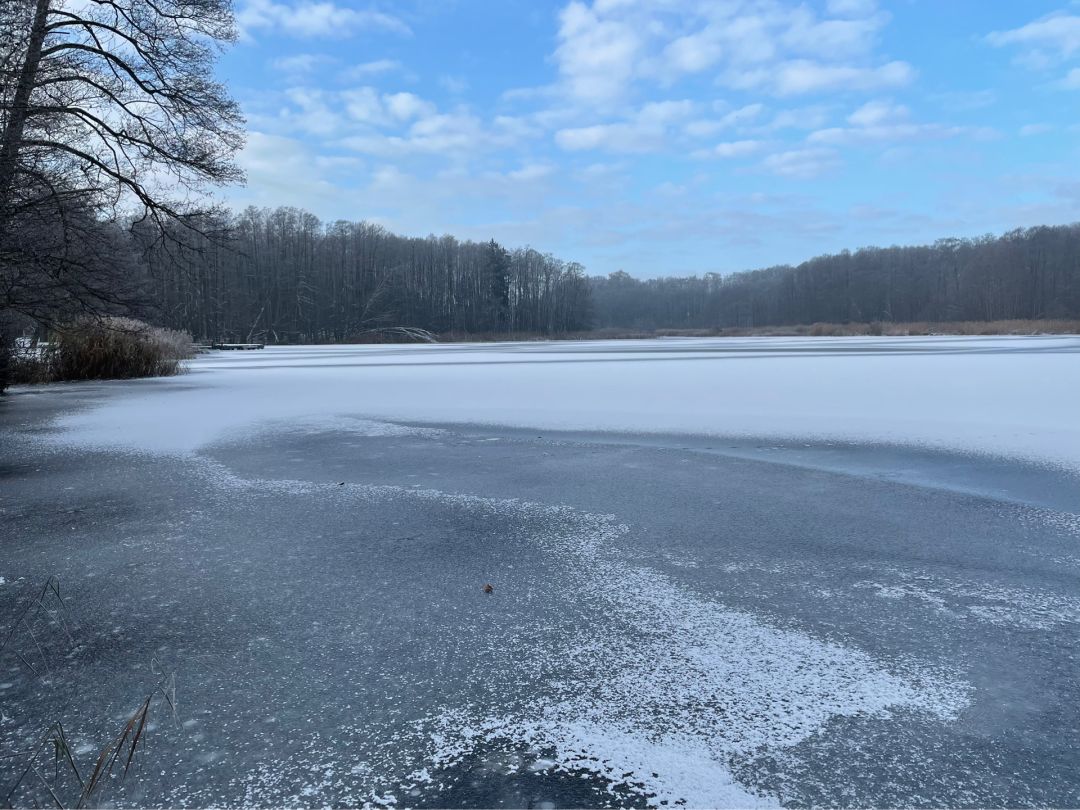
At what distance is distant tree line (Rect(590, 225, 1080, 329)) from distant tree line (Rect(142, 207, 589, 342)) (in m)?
15.7

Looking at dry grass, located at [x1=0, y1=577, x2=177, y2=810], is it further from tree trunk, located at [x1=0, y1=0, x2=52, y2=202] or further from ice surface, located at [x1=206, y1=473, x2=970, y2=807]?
tree trunk, located at [x1=0, y1=0, x2=52, y2=202]

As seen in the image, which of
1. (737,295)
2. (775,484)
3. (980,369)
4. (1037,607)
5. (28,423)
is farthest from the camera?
(737,295)

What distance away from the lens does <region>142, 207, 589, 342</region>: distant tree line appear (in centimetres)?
5822

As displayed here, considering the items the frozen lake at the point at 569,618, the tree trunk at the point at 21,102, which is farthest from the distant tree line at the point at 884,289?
the frozen lake at the point at 569,618

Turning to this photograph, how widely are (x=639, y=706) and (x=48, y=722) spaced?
5.61ft

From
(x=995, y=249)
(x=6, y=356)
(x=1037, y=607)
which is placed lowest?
(x=1037, y=607)

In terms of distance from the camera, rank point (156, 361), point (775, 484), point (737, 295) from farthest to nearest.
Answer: point (737, 295)
point (156, 361)
point (775, 484)

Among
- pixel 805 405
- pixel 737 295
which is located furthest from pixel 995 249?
pixel 805 405

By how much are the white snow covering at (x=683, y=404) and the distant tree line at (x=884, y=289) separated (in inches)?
3019

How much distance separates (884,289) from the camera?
89938 mm

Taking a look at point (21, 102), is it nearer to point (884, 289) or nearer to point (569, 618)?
point (569, 618)

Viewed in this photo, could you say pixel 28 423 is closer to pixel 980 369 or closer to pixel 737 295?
pixel 980 369

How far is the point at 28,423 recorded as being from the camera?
8625 millimetres

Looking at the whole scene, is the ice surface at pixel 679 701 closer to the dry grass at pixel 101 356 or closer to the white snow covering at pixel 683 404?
the white snow covering at pixel 683 404
